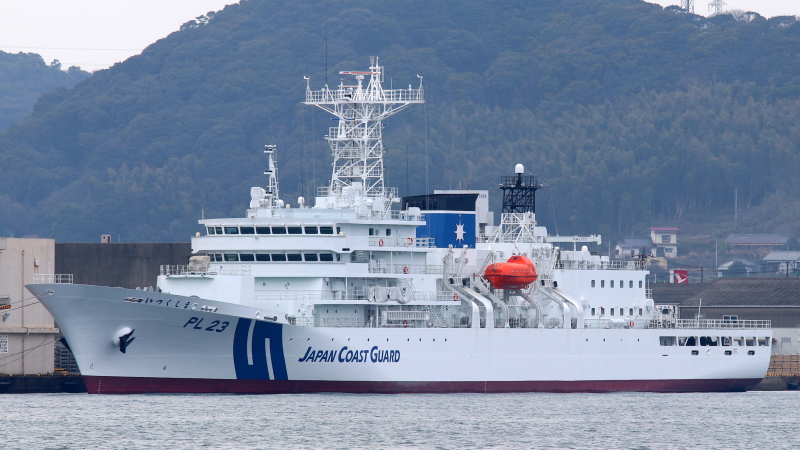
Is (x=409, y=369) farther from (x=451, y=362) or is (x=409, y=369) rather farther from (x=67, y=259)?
(x=67, y=259)

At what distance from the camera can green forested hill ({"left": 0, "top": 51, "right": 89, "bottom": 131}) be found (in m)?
155

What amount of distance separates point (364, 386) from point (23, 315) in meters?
11.8

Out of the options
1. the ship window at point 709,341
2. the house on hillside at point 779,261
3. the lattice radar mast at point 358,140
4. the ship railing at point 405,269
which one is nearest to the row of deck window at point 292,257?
the ship railing at point 405,269

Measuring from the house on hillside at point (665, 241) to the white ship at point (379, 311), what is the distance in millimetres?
54056

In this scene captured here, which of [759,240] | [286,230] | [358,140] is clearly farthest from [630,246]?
[286,230]

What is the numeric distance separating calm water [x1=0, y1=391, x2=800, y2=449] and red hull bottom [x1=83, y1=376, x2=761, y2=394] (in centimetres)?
36

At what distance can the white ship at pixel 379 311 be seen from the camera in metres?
39.1

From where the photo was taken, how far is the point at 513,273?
43812 mm

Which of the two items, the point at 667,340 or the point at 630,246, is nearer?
the point at 667,340

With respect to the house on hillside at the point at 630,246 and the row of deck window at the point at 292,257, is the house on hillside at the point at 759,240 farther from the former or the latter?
the row of deck window at the point at 292,257

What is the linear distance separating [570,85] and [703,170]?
19397mm

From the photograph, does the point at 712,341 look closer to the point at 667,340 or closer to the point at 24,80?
the point at 667,340

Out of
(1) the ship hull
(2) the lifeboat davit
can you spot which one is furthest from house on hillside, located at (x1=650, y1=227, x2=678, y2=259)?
(2) the lifeboat davit

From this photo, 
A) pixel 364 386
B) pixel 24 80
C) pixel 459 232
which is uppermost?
Result: pixel 24 80
